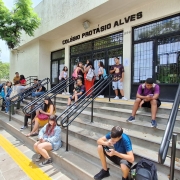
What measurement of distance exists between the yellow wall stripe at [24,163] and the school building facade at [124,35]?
3919 mm

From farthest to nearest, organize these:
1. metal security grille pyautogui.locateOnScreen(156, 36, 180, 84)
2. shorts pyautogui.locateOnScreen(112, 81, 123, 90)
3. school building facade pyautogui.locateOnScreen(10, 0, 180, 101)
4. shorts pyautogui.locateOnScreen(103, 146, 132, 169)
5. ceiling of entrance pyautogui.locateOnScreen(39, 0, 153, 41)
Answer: shorts pyautogui.locateOnScreen(112, 81, 123, 90) → ceiling of entrance pyautogui.locateOnScreen(39, 0, 153, 41) → school building facade pyautogui.locateOnScreen(10, 0, 180, 101) → metal security grille pyautogui.locateOnScreen(156, 36, 180, 84) → shorts pyautogui.locateOnScreen(103, 146, 132, 169)

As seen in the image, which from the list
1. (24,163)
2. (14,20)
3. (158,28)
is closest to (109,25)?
(158,28)

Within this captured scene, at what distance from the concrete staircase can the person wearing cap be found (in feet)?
0.44

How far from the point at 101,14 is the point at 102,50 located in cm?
142

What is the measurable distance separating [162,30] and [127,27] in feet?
4.18

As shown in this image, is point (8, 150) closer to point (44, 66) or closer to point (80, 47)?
point (80, 47)

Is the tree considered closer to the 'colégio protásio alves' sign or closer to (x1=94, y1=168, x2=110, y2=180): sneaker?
the 'colégio protásio alves' sign

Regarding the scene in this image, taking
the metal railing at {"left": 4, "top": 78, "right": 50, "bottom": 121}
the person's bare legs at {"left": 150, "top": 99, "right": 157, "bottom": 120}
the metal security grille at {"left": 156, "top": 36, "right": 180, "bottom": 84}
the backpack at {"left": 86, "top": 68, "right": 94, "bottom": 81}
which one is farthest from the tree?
the person's bare legs at {"left": 150, "top": 99, "right": 157, "bottom": 120}

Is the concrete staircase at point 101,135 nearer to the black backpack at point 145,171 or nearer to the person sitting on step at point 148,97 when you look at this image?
the person sitting on step at point 148,97

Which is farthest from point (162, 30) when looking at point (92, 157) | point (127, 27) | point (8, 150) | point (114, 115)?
point (8, 150)

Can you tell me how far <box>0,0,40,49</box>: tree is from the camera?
724cm

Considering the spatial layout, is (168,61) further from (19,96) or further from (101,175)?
(19,96)

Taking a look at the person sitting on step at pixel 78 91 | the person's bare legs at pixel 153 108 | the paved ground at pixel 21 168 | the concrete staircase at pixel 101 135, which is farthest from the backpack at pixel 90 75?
the paved ground at pixel 21 168

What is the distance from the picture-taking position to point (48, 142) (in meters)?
3.52
